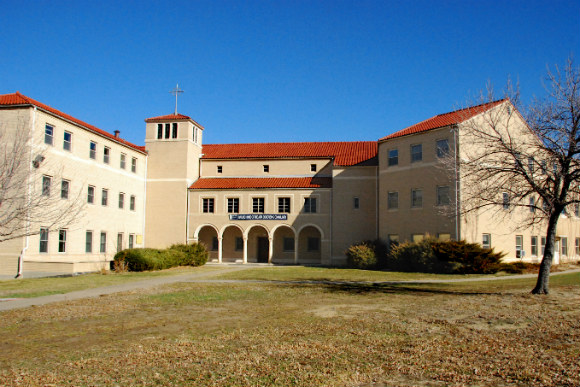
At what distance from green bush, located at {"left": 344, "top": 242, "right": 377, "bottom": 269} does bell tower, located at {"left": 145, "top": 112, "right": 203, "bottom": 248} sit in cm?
1471

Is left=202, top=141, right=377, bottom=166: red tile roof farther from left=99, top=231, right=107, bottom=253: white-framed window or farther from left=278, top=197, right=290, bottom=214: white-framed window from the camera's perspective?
left=99, top=231, right=107, bottom=253: white-framed window

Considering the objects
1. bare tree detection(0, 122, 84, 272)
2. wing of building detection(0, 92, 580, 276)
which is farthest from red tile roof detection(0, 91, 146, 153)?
bare tree detection(0, 122, 84, 272)

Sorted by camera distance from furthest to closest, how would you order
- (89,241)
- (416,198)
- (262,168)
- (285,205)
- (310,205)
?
(262,168)
(285,205)
(310,205)
(89,241)
(416,198)

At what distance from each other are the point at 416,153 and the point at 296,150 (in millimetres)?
13442

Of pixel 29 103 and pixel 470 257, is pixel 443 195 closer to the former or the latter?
pixel 470 257

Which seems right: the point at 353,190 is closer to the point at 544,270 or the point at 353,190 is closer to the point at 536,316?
the point at 544,270

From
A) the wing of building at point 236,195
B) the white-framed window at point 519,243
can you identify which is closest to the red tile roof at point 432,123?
the wing of building at point 236,195

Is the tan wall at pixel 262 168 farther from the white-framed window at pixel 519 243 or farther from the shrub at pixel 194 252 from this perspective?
the white-framed window at pixel 519 243

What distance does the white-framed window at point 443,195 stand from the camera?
31.2 meters

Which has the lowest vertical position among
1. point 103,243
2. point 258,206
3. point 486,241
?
point 103,243

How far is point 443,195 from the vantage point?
31453 mm

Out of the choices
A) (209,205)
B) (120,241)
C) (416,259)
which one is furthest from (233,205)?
(416,259)

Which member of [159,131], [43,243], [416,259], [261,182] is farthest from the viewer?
[261,182]

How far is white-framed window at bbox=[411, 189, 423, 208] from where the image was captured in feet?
108
